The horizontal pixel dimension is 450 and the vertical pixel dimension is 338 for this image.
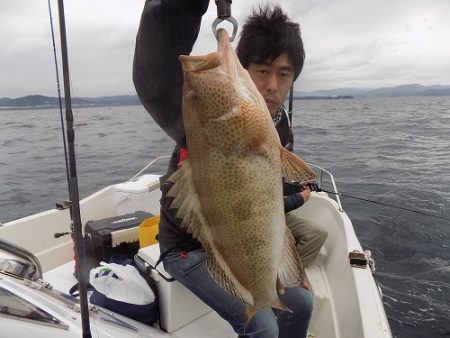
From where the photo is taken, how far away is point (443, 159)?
51.9 feet

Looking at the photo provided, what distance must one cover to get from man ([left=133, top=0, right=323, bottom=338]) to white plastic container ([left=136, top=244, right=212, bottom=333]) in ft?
1.15

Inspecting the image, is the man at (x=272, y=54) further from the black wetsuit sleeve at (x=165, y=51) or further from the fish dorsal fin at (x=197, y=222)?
the fish dorsal fin at (x=197, y=222)

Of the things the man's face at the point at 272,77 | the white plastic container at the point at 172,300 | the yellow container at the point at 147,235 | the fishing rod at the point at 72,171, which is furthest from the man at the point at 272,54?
the yellow container at the point at 147,235

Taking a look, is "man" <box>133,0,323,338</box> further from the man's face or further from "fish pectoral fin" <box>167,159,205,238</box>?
"fish pectoral fin" <box>167,159,205,238</box>

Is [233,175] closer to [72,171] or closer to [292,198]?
[72,171]

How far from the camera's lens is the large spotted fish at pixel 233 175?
5.25 feet

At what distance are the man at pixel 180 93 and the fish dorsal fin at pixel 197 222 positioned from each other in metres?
0.33

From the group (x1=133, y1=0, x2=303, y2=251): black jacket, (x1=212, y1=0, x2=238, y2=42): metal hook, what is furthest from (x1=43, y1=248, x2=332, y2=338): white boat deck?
(x1=212, y1=0, x2=238, y2=42): metal hook

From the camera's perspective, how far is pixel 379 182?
12250mm

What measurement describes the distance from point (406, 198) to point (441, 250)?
3320 millimetres

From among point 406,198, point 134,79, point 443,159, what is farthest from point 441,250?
point 443,159

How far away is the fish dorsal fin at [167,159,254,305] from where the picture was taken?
1.69 m

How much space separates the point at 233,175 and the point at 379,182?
11689 mm

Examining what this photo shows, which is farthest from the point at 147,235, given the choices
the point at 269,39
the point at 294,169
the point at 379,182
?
the point at 379,182
